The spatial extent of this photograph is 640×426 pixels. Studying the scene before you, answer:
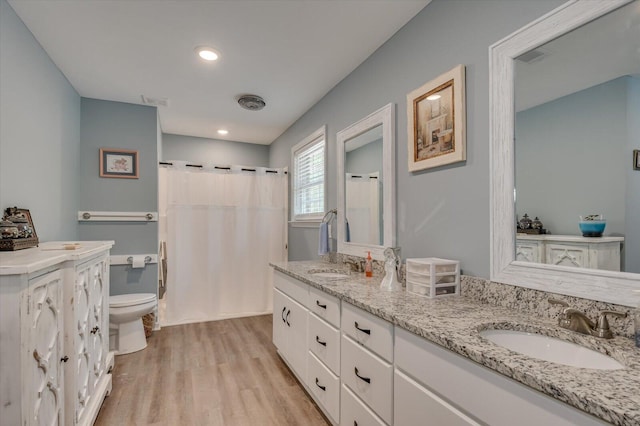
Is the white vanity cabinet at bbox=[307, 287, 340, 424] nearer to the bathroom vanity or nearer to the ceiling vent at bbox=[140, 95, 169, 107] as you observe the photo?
the bathroom vanity

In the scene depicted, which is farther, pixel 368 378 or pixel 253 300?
pixel 253 300

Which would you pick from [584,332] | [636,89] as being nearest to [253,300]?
[584,332]

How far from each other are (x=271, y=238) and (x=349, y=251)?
1794 mm

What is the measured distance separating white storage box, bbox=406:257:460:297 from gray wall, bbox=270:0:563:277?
70 mm

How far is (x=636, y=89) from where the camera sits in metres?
0.98

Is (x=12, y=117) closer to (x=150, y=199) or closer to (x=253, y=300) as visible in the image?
(x=150, y=199)

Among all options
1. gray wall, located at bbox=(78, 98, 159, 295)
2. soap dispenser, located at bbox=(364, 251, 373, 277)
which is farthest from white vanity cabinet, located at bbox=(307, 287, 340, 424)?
gray wall, located at bbox=(78, 98, 159, 295)

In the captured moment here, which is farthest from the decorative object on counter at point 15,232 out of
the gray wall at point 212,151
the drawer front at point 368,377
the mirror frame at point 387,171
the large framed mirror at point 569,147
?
the gray wall at point 212,151

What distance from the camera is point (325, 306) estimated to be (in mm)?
1861

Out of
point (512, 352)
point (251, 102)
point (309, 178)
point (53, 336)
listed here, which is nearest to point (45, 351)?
point (53, 336)

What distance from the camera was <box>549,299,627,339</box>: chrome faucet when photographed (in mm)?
989

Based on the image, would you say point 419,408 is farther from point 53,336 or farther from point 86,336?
point 86,336

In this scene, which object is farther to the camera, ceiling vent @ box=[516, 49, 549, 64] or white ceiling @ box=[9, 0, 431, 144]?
white ceiling @ box=[9, 0, 431, 144]

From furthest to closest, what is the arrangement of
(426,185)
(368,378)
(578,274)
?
(426,185), (368,378), (578,274)
